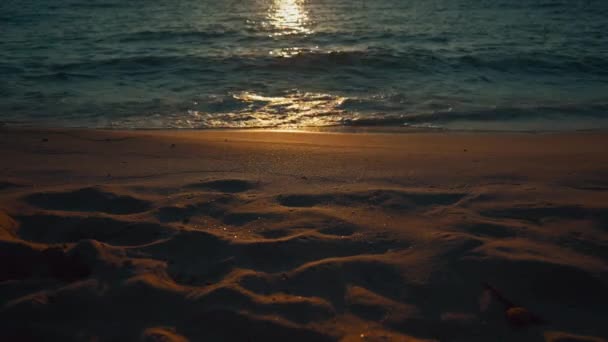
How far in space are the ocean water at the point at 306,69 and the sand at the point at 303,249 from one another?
2617 millimetres

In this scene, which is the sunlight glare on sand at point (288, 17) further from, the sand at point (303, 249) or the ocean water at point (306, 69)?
the sand at point (303, 249)

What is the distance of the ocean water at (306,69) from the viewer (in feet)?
23.3

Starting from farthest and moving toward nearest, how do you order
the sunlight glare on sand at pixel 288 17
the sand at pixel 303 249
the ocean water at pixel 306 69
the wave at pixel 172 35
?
1. the sunlight glare on sand at pixel 288 17
2. the wave at pixel 172 35
3. the ocean water at pixel 306 69
4. the sand at pixel 303 249

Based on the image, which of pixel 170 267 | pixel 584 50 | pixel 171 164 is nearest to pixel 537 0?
pixel 584 50

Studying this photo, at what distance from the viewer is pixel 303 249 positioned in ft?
9.34

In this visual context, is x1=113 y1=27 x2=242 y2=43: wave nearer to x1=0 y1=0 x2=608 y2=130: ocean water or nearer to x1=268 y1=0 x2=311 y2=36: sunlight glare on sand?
x1=0 y1=0 x2=608 y2=130: ocean water

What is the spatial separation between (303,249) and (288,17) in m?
17.5

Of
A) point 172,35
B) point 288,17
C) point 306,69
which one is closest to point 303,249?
point 306,69

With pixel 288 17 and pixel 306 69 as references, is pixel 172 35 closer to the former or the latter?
pixel 288 17

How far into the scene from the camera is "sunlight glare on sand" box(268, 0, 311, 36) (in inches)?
633

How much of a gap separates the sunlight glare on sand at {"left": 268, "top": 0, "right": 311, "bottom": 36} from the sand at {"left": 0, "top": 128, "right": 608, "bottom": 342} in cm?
1194

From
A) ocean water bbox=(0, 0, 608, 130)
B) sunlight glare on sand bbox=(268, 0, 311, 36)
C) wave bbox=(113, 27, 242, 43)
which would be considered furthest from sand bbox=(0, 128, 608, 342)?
sunlight glare on sand bbox=(268, 0, 311, 36)

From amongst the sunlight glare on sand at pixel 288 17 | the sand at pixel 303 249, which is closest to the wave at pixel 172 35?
the sunlight glare on sand at pixel 288 17

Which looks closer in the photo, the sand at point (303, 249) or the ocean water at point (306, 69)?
the sand at point (303, 249)
